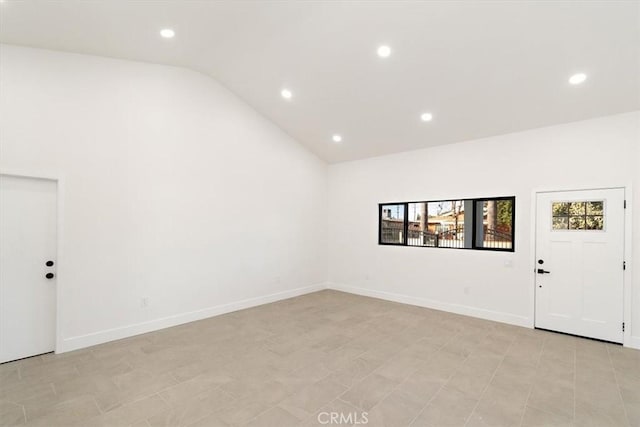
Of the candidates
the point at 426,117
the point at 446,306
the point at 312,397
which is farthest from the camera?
the point at 446,306

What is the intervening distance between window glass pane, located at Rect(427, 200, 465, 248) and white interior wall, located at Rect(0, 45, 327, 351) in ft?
9.93

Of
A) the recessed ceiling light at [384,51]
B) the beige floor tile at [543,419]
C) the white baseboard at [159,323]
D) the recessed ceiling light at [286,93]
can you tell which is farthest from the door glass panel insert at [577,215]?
the white baseboard at [159,323]

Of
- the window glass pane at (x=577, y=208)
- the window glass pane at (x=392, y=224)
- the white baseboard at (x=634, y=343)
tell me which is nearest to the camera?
the white baseboard at (x=634, y=343)

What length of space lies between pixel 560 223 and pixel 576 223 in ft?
0.58

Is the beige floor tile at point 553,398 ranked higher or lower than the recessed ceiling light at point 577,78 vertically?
lower

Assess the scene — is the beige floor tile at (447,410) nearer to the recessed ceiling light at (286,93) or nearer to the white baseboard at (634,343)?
the white baseboard at (634,343)

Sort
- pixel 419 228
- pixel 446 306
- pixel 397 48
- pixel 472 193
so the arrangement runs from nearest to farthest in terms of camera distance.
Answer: pixel 397 48 → pixel 472 193 → pixel 446 306 → pixel 419 228

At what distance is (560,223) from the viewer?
4.26m

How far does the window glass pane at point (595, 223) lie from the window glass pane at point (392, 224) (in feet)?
9.30

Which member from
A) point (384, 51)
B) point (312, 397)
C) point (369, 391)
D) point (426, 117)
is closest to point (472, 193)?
point (426, 117)

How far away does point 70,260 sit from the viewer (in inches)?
141

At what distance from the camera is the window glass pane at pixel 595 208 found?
13.1 feet

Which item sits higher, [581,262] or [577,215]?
[577,215]

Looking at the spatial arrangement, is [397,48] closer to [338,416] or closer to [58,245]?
[338,416]
